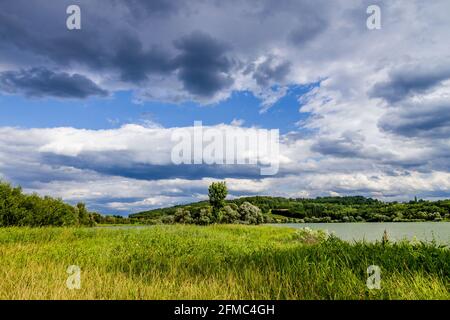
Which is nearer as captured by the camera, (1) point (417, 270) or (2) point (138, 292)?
(2) point (138, 292)

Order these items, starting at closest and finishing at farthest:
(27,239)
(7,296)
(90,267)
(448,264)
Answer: (7,296) < (448,264) < (90,267) < (27,239)

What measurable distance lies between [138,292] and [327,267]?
4.59 m

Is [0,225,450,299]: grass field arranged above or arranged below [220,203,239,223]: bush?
above

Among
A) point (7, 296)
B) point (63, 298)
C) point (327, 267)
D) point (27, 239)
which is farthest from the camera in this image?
point (27, 239)

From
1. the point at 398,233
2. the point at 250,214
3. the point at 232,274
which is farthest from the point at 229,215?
the point at 232,274

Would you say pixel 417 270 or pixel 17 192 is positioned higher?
pixel 17 192

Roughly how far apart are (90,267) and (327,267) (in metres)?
6.99

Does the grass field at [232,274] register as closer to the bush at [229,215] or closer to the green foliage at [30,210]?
the green foliage at [30,210]

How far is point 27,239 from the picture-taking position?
59.9 ft

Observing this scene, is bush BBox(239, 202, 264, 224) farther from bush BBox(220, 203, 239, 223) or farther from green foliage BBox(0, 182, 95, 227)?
green foliage BBox(0, 182, 95, 227)

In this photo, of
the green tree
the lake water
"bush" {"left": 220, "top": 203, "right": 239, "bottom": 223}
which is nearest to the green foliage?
the green tree

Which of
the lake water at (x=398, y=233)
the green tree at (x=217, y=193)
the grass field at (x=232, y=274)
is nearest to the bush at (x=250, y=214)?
the green tree at (x=217, y=193)
